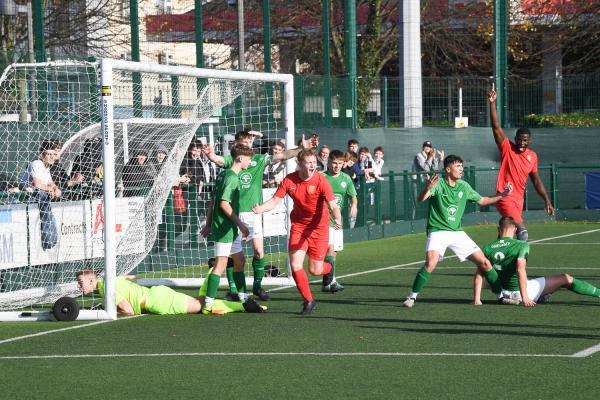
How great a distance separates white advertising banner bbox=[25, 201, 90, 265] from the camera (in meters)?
15.4

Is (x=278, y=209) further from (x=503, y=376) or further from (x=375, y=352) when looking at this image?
(x=503, y=376)

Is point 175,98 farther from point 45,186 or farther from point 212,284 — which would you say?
point 212,284

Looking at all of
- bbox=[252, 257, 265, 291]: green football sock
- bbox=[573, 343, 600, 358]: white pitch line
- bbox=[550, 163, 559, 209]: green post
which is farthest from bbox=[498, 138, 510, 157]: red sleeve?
bbox=[550, 163, 559, 209]: green post

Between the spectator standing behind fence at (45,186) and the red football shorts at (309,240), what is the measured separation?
3.28 metres

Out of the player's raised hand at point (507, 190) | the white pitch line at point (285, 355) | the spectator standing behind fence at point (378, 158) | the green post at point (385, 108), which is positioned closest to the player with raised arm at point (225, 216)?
the white pitch line at point (285, 355)

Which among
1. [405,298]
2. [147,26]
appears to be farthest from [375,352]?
[147,26]

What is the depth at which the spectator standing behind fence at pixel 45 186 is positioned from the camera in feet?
47.2

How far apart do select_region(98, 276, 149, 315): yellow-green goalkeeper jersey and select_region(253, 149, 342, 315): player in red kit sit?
176 cm

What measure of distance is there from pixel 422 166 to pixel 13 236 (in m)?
12.9

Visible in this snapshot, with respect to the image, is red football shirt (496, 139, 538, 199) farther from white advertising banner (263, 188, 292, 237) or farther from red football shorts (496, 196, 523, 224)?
white advertising banner (263, 188, 292, 237)

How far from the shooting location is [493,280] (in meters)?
13.6

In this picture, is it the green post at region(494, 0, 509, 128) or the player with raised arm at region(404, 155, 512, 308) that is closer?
the player with raised arm at region(404, 155, 512, 308)

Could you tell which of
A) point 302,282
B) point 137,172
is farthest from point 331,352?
point 137,172

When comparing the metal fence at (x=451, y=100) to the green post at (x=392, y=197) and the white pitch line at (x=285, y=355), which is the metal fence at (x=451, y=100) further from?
the white pitch line at (x=285, y=355)
